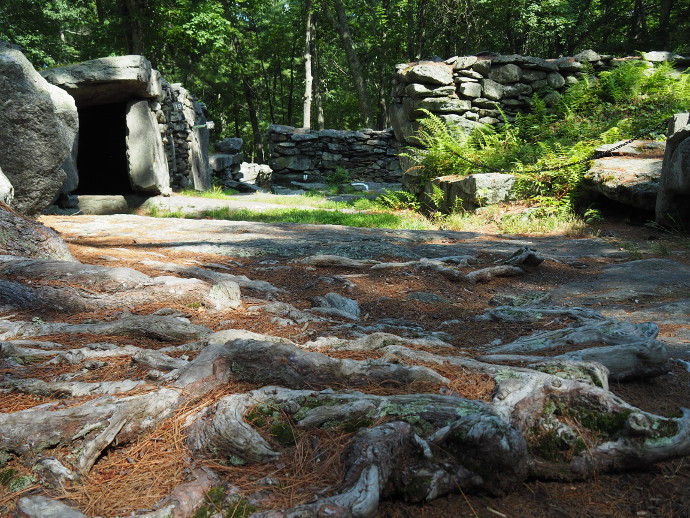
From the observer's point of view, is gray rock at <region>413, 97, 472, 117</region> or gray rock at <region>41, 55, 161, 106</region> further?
gray rock at <region>413, 97, 472, 117</region>

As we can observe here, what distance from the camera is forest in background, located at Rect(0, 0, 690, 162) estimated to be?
2169 cm

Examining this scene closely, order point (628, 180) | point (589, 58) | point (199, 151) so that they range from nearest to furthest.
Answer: point (628, 180), point (589, 58), point (199, 151)

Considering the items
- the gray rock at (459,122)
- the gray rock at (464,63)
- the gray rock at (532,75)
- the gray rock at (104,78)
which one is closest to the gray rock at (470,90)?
the gray rock at (464,63)

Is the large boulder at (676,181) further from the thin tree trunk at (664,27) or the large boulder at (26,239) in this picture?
the thin tree trunk at (664,27)

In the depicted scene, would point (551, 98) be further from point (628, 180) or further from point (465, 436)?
point (465, 436)

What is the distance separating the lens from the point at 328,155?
2105 centimetres

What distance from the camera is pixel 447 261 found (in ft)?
18.9

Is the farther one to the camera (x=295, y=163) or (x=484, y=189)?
(x=295, y=163)

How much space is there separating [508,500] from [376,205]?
12.3 meters

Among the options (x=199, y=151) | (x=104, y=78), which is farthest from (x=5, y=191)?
(x=199, y=151)

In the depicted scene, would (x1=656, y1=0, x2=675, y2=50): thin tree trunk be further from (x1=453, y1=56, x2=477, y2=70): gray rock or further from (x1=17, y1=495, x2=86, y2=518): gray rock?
(x1=17, y1=495, x2=86, y2=518): gray rock

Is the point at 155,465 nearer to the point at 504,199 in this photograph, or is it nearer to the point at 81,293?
the point at 81,293

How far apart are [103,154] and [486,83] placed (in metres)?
11.2

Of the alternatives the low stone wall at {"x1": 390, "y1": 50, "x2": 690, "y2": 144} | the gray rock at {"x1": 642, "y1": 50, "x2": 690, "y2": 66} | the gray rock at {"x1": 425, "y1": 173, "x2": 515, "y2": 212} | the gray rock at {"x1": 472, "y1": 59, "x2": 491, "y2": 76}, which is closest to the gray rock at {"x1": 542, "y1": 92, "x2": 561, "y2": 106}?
the low stone wall at {"x1": 390, "y1": 50, "x2": 690, "y2": 144}
